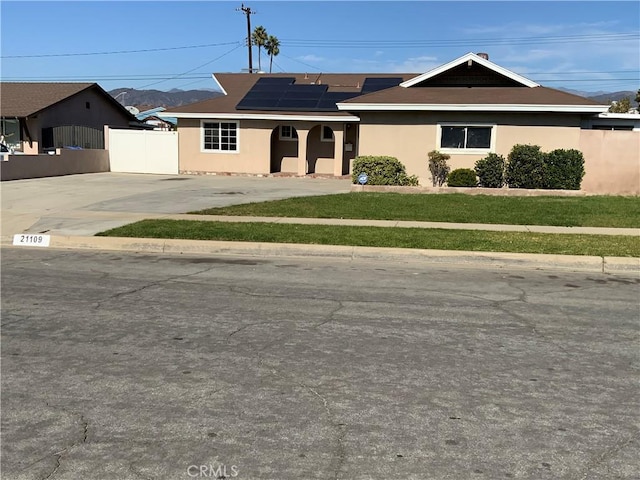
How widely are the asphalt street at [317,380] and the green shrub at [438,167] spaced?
42.4 ft

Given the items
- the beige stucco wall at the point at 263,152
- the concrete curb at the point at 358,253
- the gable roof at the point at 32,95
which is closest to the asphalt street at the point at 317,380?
the concrete curb at the point at 358,253

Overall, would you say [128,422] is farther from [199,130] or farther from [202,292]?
[199,130]

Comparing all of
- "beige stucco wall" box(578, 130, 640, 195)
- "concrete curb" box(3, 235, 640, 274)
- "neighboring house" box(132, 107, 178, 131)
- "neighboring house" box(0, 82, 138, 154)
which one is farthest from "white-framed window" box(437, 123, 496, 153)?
"neighboring house" box(132, 107, 178, 131)

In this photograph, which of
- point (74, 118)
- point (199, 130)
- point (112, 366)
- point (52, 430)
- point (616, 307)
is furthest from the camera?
point (74, 118)

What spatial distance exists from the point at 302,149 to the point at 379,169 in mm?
7709

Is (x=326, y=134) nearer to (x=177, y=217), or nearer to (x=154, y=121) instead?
(x=177, y=217)

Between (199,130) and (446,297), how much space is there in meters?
22.5

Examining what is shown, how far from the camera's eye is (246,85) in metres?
30.8

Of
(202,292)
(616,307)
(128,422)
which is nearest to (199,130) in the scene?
(202,292)

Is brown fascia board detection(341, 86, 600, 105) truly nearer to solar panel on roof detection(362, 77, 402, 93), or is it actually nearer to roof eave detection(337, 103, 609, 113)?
roof eave detection(337, 103, 609, 113)

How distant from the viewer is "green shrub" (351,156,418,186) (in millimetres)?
20266

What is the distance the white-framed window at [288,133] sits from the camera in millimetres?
28600

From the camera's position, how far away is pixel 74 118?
33844 mm

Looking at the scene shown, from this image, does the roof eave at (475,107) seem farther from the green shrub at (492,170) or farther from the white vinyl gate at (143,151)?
the white vinyl gate at (143,151)
